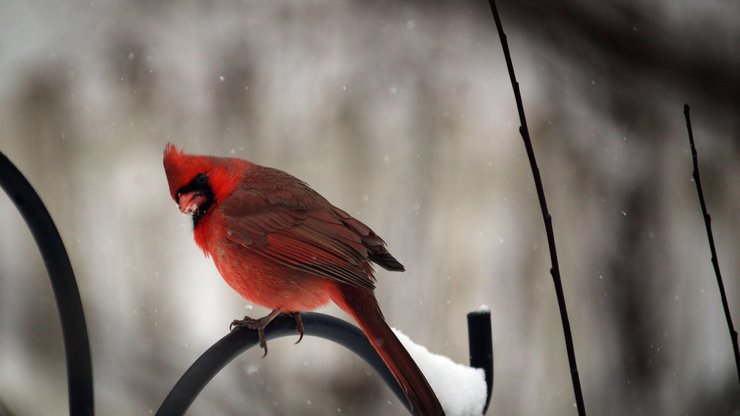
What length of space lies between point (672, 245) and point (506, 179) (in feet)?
1.92

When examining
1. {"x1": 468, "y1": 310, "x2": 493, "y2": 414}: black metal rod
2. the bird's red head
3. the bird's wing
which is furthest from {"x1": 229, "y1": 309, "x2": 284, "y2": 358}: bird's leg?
{"x1": 468, "y1": 310, "x2": 493, "y2": 414}: black metal rod

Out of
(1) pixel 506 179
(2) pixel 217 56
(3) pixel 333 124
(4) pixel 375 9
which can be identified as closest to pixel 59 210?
(2) pixel 217 56

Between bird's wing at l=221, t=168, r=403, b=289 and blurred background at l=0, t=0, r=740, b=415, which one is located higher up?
blurred background at l=0, t=0, r=740, b=415

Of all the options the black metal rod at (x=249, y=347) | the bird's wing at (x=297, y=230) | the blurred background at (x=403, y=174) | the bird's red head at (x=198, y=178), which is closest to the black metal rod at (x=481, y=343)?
the black metal rod at (x=249, y=347)

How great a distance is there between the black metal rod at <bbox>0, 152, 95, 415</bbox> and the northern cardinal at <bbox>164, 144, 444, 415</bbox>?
21 centimetres

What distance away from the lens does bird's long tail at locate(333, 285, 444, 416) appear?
1274 mm

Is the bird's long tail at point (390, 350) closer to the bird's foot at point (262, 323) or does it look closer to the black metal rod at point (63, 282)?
the bird's foot at point (262, 323)

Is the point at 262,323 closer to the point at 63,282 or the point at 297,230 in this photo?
the point at 297,230

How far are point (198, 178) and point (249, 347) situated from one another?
0.30m

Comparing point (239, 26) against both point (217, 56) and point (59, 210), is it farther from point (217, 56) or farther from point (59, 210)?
point (59, 210)

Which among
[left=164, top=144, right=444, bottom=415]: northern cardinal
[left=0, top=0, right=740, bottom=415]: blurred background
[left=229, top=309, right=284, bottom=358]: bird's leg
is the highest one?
[left=0, top=0, right=740, bottom=415]: blurred background

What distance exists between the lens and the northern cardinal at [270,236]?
5.12 ft

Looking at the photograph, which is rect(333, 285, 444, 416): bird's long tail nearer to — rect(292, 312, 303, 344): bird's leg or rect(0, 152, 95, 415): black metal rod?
rect(292, 312, 303, 344): bird's leg

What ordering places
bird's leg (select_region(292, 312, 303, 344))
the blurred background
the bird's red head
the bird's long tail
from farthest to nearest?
1. the blurred background
2. bird's leg (select_region(292, 312, 303, 344))
3. the bird's red head
4. the bird's long tail
